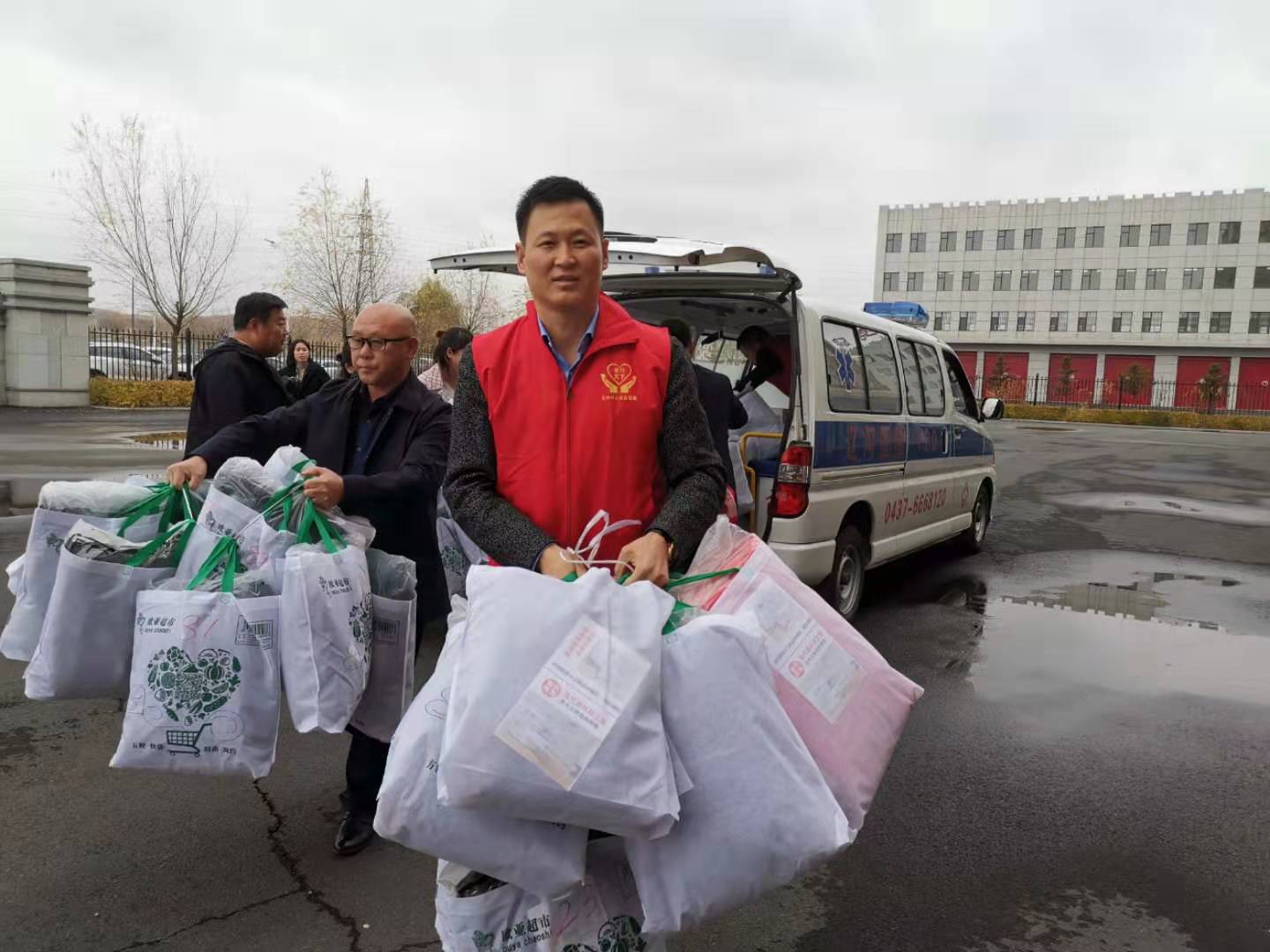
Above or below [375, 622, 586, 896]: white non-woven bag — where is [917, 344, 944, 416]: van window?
above

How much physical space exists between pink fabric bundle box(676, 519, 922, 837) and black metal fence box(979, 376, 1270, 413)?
5468 centimetres

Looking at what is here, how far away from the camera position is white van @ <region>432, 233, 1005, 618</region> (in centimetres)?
491

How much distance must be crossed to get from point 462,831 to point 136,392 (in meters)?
25.2

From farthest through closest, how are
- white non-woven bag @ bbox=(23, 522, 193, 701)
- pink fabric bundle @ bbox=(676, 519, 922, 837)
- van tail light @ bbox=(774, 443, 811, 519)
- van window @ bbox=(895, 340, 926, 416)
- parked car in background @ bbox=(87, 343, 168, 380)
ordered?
parked car in background @ bbox=(87, 343, 168, 380) → van window @ bbox=(895, 340, 926, 416) → van tail light @ bbox=(774, 443, 811, 519) → white non-woven bag @ bbox=(23, 522, 193, 701) → pink fabric bundle @ bbox=(676, 519, 922, 837)

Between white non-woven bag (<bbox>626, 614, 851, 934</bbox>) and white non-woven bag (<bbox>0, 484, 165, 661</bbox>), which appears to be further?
white non-woven bag (<bbox>0, 484, 165, 661</bbox>)

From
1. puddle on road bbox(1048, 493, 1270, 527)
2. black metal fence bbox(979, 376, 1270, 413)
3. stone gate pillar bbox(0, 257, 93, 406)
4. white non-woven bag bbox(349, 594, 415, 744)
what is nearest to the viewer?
white non-woven bag bbox(349, 594, 415, 744)

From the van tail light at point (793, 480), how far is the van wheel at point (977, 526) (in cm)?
401

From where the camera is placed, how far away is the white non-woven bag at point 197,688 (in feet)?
7.79

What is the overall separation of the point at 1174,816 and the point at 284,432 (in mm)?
3683

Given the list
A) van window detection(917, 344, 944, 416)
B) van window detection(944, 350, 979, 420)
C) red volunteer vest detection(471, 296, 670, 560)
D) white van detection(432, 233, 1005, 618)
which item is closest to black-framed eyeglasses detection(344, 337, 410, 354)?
red volunteer vest detection(471, 296, 670, 560)

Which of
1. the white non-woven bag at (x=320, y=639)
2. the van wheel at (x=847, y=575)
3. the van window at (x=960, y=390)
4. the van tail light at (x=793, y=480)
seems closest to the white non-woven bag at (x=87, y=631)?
the white non-woven bag at (x=320, y=639)

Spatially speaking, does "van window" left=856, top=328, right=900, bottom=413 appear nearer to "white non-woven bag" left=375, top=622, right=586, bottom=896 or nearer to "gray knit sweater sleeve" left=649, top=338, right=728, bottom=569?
"gray knit sweater sleeve" left=649, top=338, right=728, bottom=569

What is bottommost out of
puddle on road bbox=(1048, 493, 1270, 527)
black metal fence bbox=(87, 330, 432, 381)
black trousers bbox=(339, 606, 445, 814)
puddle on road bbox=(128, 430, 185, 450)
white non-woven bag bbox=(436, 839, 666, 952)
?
black trousers bbox=(339, 606, 445, 814)

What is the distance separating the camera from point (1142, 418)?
41.5 metres
